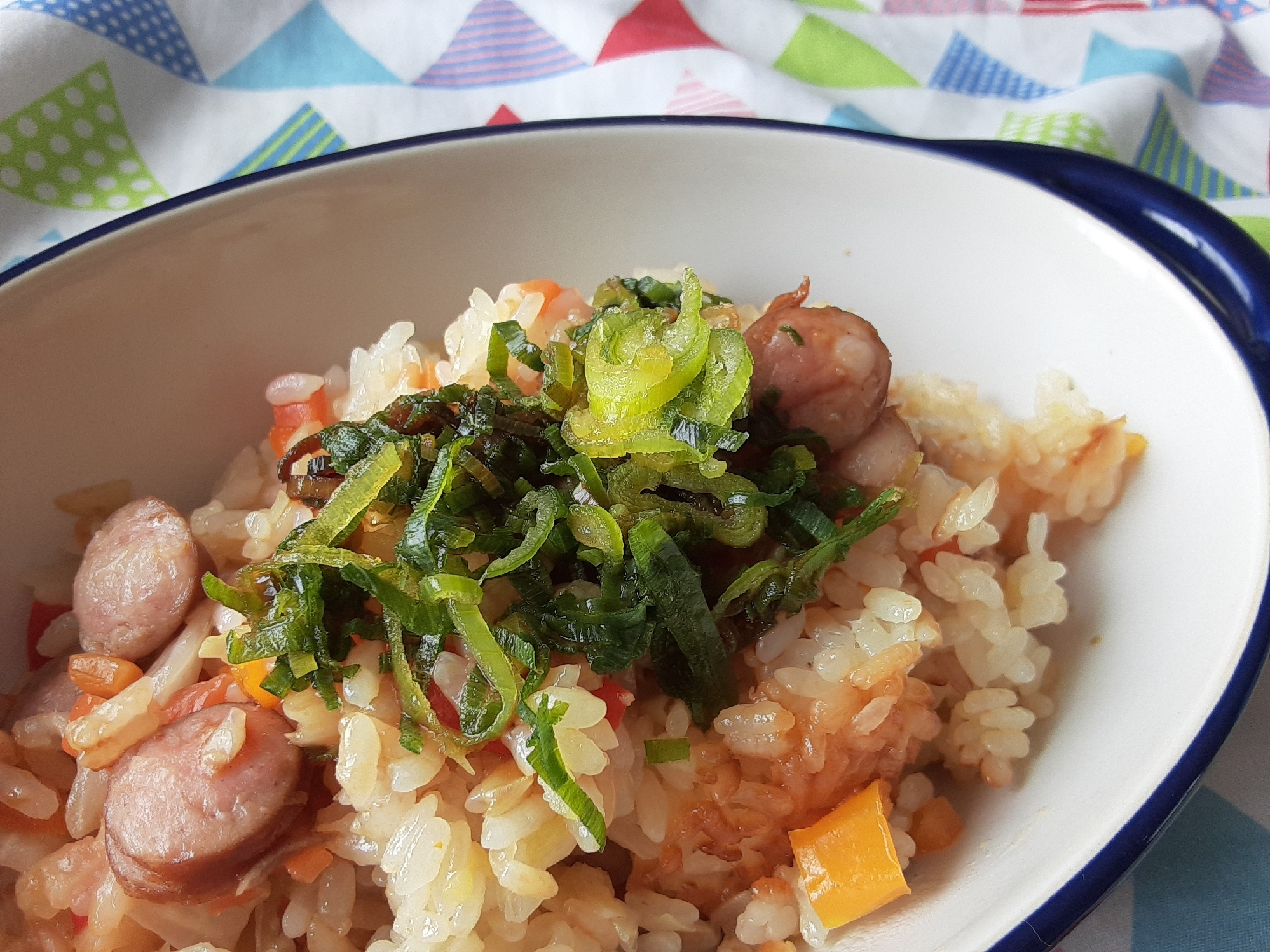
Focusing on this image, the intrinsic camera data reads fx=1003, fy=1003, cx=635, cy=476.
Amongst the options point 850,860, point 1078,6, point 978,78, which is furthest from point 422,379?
point 1078,6

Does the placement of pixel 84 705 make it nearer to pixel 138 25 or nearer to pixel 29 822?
pixel 29 822

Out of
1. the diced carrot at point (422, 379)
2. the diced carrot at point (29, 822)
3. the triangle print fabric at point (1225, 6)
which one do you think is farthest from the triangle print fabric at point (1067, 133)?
the diced carrot at point (29, 822)

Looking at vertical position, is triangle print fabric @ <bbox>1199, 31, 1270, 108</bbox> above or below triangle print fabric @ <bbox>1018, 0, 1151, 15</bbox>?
below

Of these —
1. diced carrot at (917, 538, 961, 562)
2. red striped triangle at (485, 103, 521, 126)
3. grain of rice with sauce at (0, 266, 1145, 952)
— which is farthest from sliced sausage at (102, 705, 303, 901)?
red striped triangle at (485, 103, 521, 126)

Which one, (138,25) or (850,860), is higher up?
(138,25)

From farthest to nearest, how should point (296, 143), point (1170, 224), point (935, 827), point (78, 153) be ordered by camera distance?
point (296, 143), point (78, 153), point (1170, 224), point (935, 827)

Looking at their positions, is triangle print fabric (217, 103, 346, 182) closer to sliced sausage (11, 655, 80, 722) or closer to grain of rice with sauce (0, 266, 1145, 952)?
grain of rice with sauce (0, 266, 1145, 952)

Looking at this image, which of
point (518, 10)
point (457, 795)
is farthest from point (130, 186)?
point (457, 795)

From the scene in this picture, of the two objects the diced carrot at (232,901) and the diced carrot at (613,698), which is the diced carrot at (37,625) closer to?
the diced carrot at (232,901)
